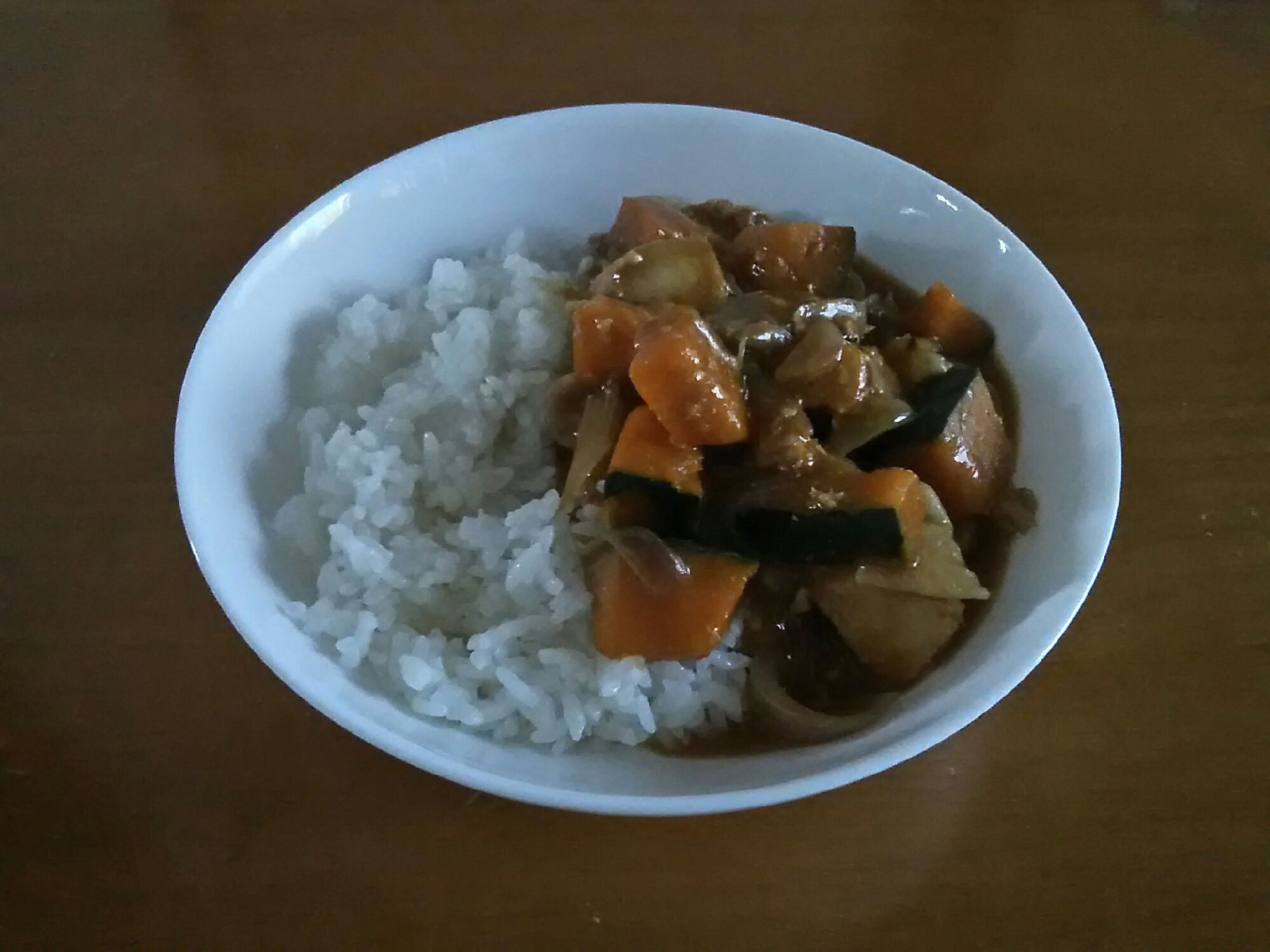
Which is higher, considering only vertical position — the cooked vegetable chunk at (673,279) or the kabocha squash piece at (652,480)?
the cooked vegetable chunk at (673,279)

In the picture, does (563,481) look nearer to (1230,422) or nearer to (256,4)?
(1230,422)

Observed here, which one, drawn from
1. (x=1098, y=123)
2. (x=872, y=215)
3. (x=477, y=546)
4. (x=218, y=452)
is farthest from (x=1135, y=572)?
(x=218, y=452)

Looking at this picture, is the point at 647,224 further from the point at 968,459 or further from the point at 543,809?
the point at 543,809

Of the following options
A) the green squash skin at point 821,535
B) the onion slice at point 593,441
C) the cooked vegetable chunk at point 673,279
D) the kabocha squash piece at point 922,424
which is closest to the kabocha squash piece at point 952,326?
the kabocha squash piece at point 922,424

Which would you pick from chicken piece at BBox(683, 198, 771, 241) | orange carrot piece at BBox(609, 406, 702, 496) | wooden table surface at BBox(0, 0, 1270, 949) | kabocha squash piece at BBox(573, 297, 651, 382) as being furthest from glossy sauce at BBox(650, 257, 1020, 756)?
chicken piece at BBox(683, 198, 771, 241)

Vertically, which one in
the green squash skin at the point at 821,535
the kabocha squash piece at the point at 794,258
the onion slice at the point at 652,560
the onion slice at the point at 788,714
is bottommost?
the onion slice at the point at 788,714

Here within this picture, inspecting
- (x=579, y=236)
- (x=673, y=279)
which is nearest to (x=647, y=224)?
(x=673, y=279)

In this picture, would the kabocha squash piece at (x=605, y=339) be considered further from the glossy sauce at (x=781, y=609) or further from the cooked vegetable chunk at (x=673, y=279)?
the glossy sauce at (x=781, y=609)
